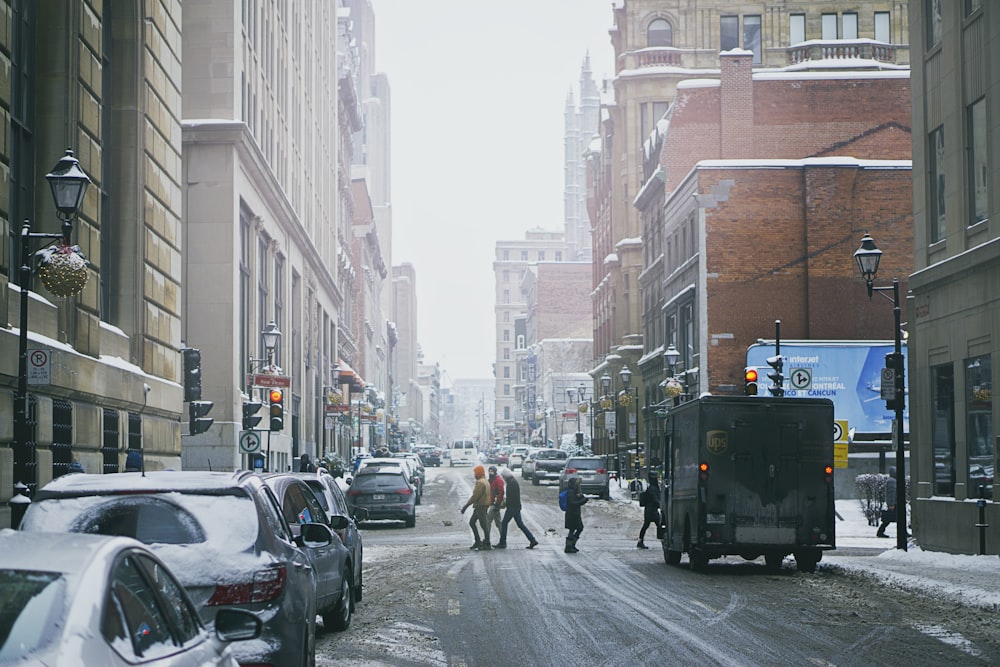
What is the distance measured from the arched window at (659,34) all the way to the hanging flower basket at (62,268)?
64.8 m

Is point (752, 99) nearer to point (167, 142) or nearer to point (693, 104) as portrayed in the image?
point (693, 104)

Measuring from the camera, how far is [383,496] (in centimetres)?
3884

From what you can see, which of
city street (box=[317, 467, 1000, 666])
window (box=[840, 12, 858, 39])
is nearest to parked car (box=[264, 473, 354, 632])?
city street (box=[317, 467, 1000, 666])

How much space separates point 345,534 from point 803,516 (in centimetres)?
958

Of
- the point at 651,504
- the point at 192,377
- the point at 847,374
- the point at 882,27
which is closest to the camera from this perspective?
the point at 651,504

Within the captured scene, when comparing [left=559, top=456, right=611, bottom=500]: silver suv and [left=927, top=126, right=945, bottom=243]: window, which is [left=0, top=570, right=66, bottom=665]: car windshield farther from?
[left=559, top=456, right=611, bottom=500]: silver suv

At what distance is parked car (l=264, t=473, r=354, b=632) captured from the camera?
44.7 feet

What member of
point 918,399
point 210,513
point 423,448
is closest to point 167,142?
point 918,399

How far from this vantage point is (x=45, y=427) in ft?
74.0

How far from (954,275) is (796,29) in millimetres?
53853

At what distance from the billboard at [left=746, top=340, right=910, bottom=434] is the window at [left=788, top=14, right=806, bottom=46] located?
2988 centimetres

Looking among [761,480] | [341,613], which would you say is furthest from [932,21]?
[341,613]

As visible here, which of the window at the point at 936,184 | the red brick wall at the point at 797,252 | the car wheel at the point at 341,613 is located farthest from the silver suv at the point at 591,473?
the car wheel at the point at 341,613

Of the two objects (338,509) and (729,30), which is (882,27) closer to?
(729,30)
